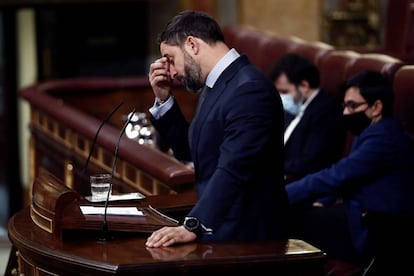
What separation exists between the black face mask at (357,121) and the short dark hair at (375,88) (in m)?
0.06

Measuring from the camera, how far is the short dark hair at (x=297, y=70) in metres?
5.77

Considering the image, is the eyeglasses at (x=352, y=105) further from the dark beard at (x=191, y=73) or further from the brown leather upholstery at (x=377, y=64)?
the dark beard at (x=191, y=73)

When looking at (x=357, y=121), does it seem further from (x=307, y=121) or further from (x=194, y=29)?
(x=194, y=29)

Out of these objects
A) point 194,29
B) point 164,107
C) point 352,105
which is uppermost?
point 194,29

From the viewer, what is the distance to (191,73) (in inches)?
143

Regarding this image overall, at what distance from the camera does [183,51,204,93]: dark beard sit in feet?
11.9

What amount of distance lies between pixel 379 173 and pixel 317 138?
842mm

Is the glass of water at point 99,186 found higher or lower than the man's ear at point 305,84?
higher

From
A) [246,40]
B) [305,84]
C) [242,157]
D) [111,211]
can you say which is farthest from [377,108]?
[246,40]

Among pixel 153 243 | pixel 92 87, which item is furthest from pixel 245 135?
pixel 92 87

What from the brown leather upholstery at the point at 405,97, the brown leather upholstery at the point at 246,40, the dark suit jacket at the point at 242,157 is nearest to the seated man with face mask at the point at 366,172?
the brown leather upholstery at the point at 405,97

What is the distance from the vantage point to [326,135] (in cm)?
562

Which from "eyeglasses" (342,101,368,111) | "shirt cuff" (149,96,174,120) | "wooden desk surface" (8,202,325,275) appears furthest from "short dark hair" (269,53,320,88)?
"wooden desk surface" (8,202,325,275)

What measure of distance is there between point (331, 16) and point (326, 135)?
385 centimetres
